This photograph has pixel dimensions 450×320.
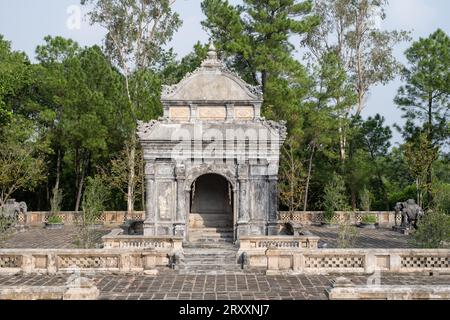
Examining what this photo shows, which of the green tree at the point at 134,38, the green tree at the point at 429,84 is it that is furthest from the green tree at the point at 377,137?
the green tree at the point at 134,38

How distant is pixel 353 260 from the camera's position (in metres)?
14.4

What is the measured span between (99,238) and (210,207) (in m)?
5.46

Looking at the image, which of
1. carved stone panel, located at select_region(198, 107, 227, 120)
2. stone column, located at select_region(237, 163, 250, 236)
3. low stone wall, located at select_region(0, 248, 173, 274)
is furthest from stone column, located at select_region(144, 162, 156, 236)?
low stone wall, located at select_region(0, 248, 173, 274)

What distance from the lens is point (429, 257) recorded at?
1440 cm

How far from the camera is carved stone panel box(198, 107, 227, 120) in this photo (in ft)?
66.3

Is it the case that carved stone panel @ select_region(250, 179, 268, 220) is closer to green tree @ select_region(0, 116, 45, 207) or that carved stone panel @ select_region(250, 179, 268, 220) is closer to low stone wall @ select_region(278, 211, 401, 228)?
low stone wall @ select_region(278, 211, 401, 228)

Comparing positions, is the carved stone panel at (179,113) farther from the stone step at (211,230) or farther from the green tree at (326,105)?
the green tree at (326,105)

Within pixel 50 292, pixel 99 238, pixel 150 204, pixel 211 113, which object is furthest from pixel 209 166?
pixel 50 292

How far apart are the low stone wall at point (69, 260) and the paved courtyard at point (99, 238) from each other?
15.1 ft

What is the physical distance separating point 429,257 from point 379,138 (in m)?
19.9

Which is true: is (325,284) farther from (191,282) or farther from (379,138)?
(379,138)

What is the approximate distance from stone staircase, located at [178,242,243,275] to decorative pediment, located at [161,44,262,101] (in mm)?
6231

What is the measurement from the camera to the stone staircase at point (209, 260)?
1484cm
